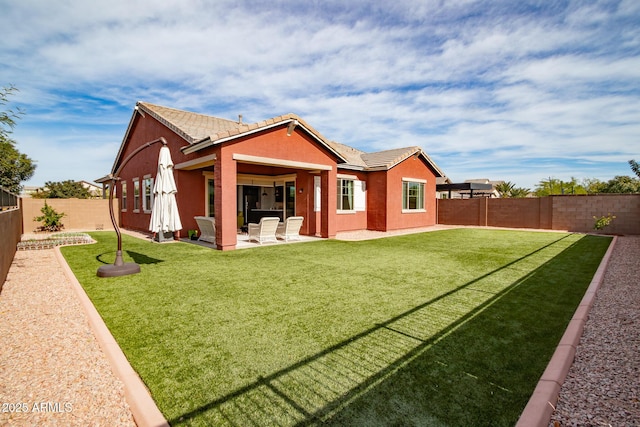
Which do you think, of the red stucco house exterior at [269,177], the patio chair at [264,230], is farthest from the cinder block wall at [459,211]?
the patio chair at [264,230]

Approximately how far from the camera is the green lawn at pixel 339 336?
98.9 inches

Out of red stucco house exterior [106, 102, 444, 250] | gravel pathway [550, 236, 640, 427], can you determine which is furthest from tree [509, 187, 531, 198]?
gravel pathway [550, 236, 640, 427]

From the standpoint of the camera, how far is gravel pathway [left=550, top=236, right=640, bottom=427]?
2.44 meters

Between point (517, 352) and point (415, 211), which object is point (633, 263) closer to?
point (517, 352)

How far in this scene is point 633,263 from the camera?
8586mm

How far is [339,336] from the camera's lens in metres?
3.79

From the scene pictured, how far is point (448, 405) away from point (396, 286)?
3633mm

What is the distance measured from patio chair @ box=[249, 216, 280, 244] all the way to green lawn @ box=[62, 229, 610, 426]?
146 inches

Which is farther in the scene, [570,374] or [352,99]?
[352,99]

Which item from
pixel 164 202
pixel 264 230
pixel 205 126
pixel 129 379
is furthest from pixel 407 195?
pixel 129 379

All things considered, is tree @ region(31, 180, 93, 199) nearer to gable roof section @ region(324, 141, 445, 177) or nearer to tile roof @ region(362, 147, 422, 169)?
gable roof section @ region(324, 141, 445, 177)

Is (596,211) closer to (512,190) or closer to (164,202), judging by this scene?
(512,190)

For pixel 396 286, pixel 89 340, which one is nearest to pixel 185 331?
pixel 89 340

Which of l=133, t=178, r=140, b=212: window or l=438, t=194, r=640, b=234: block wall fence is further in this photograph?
l=133, t=178, r=140, b=212: window
